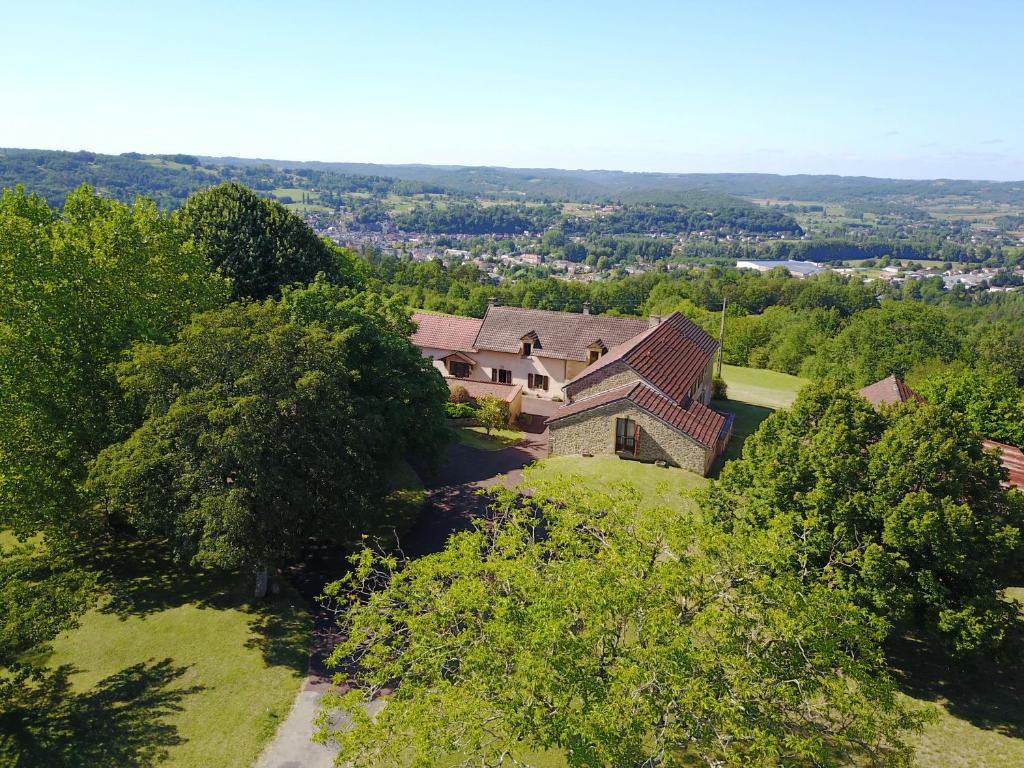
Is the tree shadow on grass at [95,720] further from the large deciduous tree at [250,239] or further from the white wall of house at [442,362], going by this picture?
the white wall of house at [442,362]

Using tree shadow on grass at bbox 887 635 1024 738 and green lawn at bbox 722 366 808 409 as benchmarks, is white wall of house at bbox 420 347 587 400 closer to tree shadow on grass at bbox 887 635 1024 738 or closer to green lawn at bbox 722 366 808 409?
green lawn at bbox 722 366 808 409

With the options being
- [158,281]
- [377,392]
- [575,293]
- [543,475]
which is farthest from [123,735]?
[575,293]

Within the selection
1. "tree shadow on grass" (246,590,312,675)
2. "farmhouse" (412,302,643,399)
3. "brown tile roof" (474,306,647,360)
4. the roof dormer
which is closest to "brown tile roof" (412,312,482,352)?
"farmhouse" (412,302,643,399)

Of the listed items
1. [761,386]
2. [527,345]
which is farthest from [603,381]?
[761,386]

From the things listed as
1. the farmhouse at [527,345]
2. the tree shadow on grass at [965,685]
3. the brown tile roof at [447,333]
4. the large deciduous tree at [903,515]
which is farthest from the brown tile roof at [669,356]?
the tree shadow on grass at [965,685]

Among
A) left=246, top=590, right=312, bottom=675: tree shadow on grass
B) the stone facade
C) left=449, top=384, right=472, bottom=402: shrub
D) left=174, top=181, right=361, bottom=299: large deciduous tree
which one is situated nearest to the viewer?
left=246, top=590, right=312, bottom=675: tree shadow on grass

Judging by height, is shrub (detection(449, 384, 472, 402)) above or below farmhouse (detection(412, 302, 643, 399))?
below
